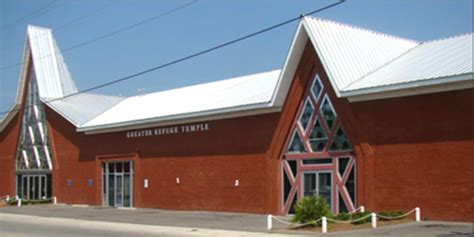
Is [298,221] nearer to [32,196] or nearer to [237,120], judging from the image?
[237,120]

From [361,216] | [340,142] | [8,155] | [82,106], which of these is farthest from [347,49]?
[8,155]

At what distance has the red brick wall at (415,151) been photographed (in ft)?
76.0

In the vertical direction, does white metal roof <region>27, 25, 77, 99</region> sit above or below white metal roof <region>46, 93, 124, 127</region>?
above

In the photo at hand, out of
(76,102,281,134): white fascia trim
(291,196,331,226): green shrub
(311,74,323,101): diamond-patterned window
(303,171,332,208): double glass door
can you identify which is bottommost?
(291,196,331,226): green shrub

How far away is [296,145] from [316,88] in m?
2.91

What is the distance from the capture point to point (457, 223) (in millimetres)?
22750

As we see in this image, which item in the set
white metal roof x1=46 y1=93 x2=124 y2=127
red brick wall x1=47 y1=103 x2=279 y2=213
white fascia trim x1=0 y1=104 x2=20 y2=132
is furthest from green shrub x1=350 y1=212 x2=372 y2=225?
white fascia trim x1=0 y1=104 x2=20 y2=132

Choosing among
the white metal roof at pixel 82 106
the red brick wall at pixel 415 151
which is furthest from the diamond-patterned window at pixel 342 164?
the white metal roof at pixel 82 106

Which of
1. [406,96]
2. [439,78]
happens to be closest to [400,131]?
[406,96]

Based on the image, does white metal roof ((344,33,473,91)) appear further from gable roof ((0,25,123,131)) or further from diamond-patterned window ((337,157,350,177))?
gable roof ((0,25,123,131))

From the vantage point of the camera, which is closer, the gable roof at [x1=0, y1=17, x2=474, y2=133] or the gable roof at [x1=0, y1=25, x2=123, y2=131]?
the gable roof at [x1=0, y1=17, x2=474, y2=133]

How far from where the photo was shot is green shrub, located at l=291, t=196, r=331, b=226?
22.6 m

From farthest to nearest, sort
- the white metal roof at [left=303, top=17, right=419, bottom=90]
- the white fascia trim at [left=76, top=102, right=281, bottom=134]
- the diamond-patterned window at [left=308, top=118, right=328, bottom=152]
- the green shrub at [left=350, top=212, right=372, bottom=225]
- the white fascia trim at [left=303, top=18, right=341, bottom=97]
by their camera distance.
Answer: the white fascia trim at [left=76, top=102, right=281, bottom=134] < the diamond-patterned window at [left=308, top=118, right=328, bottom=152] < the white metal roof at [left=303, top=17, right=419, bottom=90] < the white fascia trim at [left=303, top=18, right=341, bottom=97] < the green shrub at [left=350, top=212, right=372, bottom=225]

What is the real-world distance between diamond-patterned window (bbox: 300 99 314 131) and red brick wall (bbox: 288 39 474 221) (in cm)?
150
